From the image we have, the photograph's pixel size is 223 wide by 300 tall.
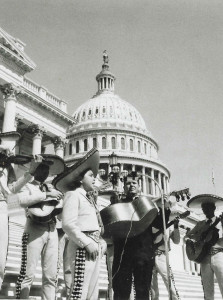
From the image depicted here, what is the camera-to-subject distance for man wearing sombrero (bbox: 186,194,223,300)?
5945 millimetres

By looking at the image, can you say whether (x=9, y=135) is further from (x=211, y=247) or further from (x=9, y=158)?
(x=211, y=247)

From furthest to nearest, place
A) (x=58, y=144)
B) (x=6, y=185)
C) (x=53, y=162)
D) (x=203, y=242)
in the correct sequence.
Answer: (x=58, y=144), (x=203, y=242), (x=53, y=162), (x=6, y=185)

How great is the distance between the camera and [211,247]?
6.02m

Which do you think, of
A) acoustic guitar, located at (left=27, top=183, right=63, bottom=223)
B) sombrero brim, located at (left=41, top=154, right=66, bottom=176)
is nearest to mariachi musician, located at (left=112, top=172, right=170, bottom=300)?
acoustic guitar, located at (left=27, top=183, right=63, bottom=223)

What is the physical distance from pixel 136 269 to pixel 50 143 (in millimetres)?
29248

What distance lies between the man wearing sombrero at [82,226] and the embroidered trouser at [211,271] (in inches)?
103

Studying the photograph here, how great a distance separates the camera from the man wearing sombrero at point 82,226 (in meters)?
3.71

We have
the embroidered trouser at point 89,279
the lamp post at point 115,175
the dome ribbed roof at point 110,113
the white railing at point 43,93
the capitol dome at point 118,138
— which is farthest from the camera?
the dome ribbed roof at point 110,113

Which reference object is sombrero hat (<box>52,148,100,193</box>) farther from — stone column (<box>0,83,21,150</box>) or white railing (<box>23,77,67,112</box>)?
white railing (<box>23,77,67,112</box>)

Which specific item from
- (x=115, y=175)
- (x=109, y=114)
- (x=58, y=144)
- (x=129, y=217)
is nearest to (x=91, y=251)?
(x=129, y=217)

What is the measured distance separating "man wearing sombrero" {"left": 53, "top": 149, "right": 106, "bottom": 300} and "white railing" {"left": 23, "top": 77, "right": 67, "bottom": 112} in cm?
2503

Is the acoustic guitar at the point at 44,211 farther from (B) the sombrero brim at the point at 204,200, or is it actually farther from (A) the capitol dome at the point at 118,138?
(A) the capitol dome at the point at 118,138

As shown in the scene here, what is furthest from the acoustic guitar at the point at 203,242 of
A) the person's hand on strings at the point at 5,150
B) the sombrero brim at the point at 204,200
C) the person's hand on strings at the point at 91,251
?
the person's hand on strings at the point at 5,150

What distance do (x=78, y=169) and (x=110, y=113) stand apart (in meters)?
71.6
